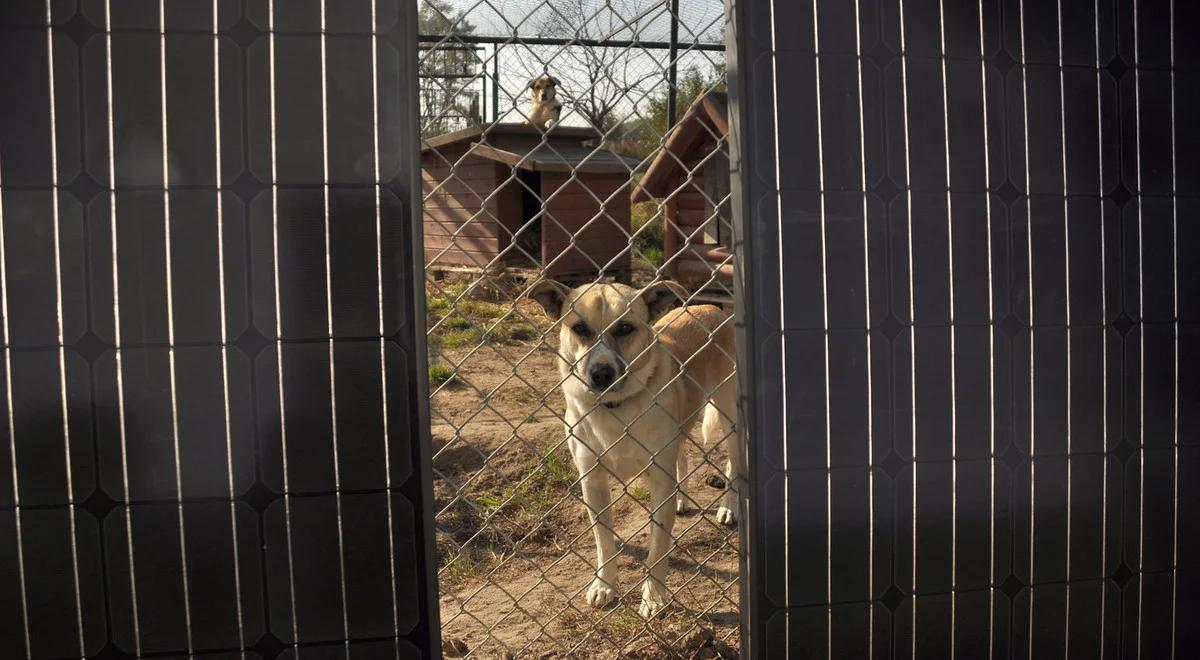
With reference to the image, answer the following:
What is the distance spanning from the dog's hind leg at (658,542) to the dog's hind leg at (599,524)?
0.13 meters

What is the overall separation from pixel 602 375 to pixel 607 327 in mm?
232

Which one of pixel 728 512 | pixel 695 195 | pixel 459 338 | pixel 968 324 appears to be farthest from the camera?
pixel 695 195

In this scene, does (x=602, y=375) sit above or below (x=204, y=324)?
below

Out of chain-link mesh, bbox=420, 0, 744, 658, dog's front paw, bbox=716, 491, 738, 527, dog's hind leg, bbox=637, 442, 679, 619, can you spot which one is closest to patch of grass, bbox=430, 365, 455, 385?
chain-link mesh, bbox=420, 0, 744, 658

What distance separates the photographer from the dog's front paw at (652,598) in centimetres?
354

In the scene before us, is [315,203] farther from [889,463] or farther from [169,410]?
[889,463]

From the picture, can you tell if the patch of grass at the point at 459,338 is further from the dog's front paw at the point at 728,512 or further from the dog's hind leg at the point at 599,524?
the dog's hind leg at the point at 599,524

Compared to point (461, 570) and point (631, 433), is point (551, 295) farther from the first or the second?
point (461, 570)

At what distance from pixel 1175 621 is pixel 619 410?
2.25 meters

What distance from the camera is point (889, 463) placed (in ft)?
6.38

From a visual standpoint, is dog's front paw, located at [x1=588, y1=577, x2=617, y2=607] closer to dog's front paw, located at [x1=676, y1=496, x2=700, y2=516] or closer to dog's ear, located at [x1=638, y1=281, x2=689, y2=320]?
dog's ear, located at [x1=638, y1=281, x2=689, y2=320]

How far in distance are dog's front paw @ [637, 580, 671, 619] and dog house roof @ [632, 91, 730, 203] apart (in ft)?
12.4

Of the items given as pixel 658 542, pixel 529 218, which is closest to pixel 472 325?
pixel 529 218

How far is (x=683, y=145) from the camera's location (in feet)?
28.2
